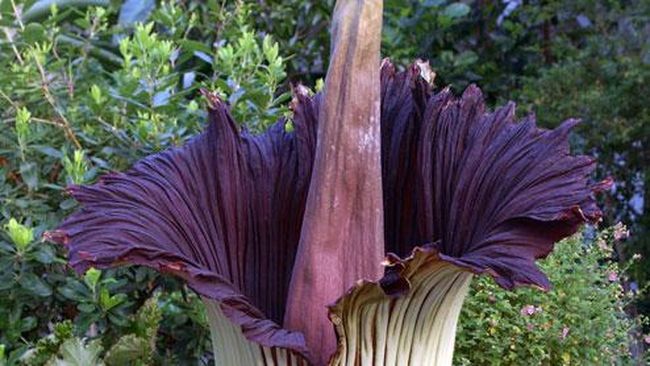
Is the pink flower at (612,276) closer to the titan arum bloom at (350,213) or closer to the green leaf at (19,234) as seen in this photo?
the titan arum bloom at (350,213)

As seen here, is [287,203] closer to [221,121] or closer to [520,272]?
[221,121]

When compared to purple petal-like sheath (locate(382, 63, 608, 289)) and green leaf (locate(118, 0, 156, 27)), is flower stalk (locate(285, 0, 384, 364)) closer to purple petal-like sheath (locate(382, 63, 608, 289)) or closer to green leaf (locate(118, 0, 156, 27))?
purple petal-like sheath (locate(382, 63, 608, 289))

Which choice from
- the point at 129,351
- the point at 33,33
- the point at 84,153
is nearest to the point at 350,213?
the point at 129,351

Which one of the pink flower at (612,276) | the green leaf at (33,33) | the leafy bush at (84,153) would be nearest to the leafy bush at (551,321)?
the pink flower at (612,276)

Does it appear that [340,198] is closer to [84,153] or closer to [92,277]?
[92,277]

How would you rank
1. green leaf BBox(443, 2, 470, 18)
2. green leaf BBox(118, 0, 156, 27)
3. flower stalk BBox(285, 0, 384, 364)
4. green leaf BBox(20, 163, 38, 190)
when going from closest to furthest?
flower stalk BBox(285, 0, 384, 364)
green leaf BBox(20, 163, 38, 190)
green leaf BBox(118, 0, 156, 27)
green leaf BBox(443, 2, 470, 18)

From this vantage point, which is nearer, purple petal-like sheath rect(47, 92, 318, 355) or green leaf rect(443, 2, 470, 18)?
purple petal-like sheath rect(47, 92, 318, 355)

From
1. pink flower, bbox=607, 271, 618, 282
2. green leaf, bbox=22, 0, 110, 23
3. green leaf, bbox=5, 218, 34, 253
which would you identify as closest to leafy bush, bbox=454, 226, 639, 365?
pink flower, bbox=607, 271, 618, 282
